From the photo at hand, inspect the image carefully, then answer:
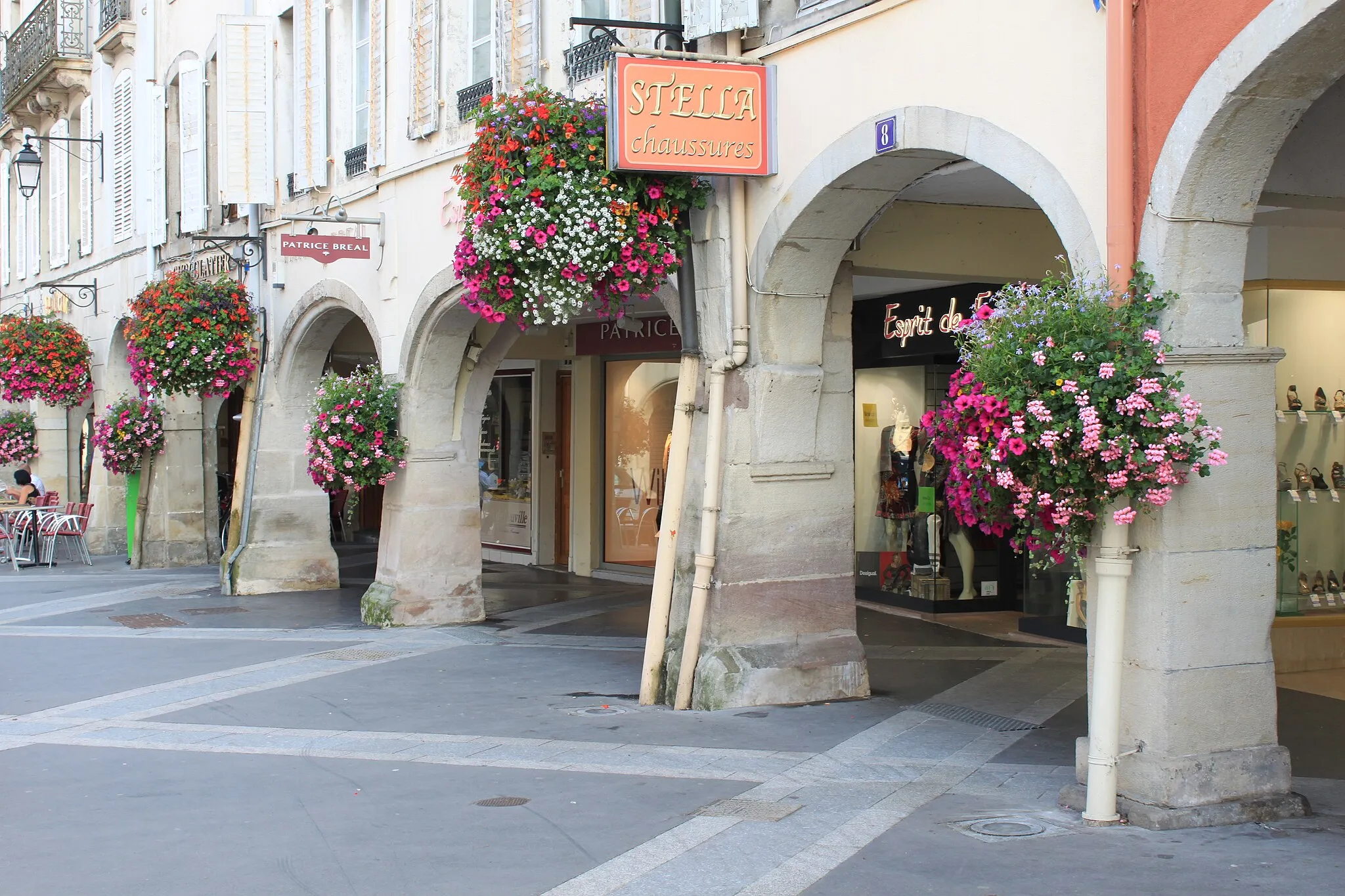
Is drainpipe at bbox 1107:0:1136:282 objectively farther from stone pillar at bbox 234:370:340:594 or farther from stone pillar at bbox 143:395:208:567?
stone pillar at bbox 143:395:208:567

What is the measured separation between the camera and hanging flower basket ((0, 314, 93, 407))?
65.2 ft

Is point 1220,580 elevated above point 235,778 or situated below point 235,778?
above

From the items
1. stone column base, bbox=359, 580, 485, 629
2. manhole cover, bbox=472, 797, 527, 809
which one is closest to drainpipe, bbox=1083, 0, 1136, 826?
manhole cover, bbox=472, 797, 527, 809

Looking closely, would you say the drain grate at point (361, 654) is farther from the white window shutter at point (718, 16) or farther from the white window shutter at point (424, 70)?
the white window shutter at point (718, 16)

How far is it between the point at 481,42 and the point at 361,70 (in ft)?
8.29

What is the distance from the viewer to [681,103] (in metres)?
8.03

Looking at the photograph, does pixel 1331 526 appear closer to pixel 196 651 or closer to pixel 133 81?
pixel 196 651

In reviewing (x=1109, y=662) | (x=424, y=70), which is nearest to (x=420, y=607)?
(x=424, y=70)

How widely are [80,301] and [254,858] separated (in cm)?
1797

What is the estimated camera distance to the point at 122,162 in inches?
779

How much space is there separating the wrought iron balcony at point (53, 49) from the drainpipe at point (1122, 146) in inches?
751

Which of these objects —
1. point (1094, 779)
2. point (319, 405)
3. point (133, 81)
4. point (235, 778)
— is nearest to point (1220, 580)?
point (1094, 779)

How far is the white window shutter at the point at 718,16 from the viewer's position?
8258 millimetres

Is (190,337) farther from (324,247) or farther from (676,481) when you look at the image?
(676,481)
